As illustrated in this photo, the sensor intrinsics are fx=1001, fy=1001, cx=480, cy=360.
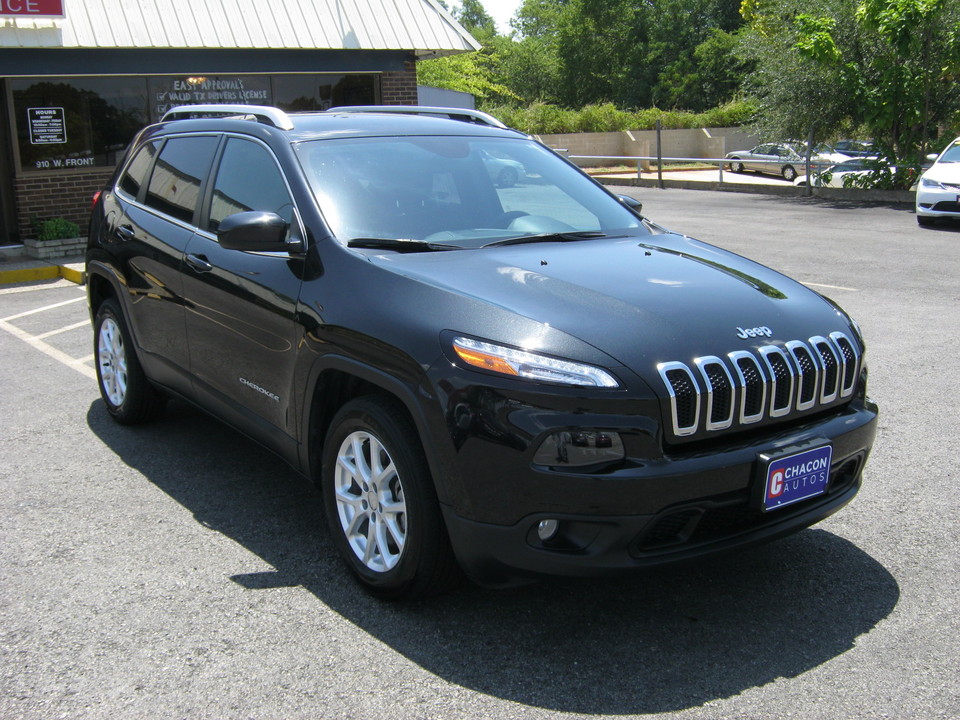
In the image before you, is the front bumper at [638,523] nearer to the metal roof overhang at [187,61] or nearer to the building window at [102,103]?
the building window at [102,103]

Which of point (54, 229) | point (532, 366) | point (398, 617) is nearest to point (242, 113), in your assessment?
point (532, 366)

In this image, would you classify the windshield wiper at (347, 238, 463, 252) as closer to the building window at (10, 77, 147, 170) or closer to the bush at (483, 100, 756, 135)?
the building window at (10, 77, 147, 170)

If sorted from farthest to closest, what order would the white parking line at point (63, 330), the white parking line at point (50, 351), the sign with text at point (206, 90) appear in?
the sign with text at point (206, 90) < the white parking line at point (63, 330) < the white parking line at point (50, 351)

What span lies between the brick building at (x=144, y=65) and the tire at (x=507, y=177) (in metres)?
10.4

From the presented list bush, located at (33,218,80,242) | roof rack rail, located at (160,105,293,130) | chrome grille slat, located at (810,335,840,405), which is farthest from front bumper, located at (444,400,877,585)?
bush, located at (33,218,80,242)

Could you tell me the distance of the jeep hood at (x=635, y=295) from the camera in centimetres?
333

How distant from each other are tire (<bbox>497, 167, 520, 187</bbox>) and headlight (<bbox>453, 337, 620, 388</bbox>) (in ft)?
5.51

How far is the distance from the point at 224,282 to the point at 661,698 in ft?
8.62

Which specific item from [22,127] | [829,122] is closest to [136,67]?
[22,127]

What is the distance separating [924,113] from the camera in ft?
67.3

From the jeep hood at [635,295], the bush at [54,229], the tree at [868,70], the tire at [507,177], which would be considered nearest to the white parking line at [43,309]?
the bush at [54,229]

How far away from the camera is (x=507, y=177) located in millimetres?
4816

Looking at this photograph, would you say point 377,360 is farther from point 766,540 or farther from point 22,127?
point 22,127

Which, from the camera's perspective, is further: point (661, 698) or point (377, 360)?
point (377, 360)
